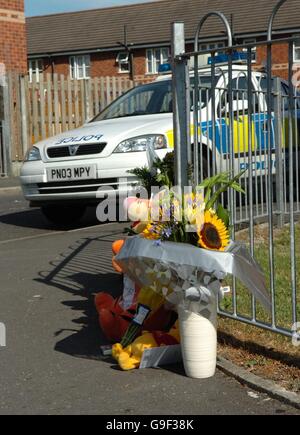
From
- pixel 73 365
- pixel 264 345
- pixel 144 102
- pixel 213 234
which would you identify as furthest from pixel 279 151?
pixel 144 102

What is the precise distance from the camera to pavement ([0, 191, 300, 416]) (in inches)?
144

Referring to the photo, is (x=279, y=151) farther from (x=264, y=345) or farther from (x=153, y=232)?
(x=153, y=232)

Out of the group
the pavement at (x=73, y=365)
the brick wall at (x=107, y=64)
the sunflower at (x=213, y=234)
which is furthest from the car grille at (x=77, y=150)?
the brick wall at (x=107, y=64)

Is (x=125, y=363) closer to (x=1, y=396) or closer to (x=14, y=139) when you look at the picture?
(x=1, y=396)

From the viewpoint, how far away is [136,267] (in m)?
4.15

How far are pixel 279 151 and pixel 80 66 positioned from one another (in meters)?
40.8

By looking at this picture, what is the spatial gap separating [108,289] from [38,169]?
3.47 metres

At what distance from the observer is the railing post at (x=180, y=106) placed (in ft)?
15.9

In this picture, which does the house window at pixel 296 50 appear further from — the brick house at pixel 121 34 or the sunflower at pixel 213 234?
the brick house at pixel 121 34

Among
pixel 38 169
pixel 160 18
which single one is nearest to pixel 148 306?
pixel 38 169

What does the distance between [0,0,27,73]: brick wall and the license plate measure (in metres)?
12.0

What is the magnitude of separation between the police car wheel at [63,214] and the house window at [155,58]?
3306cm

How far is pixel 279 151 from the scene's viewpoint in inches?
239

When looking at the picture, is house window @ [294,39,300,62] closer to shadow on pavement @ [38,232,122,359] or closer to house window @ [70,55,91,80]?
shadow on pavement @ [38,232,122,359]
